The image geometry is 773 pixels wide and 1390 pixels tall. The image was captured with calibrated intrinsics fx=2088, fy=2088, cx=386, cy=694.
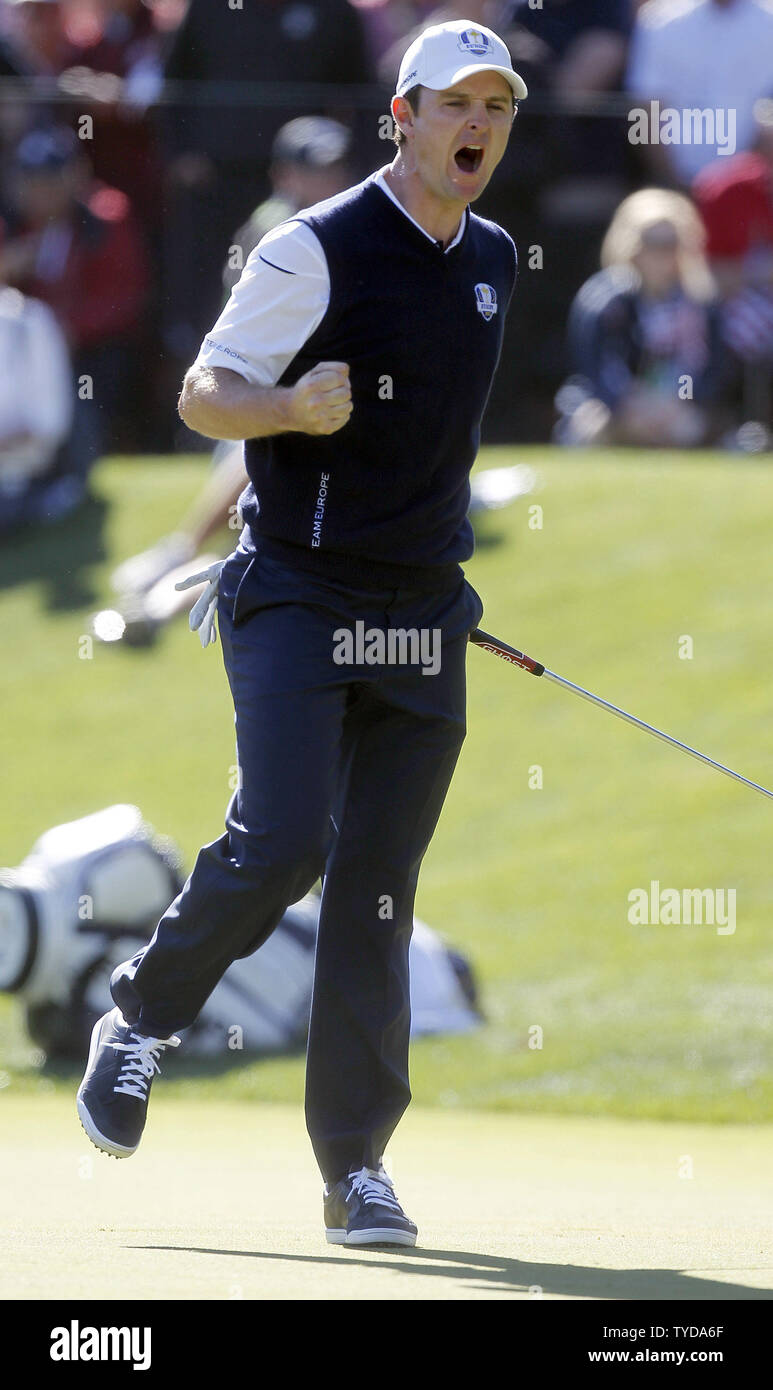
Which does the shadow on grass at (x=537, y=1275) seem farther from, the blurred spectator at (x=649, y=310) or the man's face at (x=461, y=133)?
the blurred spectator at (x=649, y=310)

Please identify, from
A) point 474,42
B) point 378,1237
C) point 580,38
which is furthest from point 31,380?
point 378,1237

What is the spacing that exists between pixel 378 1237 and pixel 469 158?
6.85ft

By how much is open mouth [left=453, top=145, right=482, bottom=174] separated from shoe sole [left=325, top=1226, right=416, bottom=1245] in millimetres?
2042

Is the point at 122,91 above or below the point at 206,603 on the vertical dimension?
above

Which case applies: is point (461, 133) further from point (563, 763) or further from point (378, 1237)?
point (563, 763)

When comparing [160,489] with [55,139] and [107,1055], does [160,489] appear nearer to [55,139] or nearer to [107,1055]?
[55,139]

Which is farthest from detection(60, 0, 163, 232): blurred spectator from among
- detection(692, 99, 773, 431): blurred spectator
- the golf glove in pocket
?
the golf glove in pocket

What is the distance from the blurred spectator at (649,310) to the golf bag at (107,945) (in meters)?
3.66

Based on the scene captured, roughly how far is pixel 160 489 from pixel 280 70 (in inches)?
89.5

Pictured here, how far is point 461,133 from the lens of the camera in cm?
396

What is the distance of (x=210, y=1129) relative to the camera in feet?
21.4

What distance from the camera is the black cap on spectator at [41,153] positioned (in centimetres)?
991

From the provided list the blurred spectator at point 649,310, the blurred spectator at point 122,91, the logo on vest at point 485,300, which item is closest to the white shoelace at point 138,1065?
the logo on vest at point 485,300

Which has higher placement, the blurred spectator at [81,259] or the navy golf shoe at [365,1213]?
the blurred spectator at [81,259]
